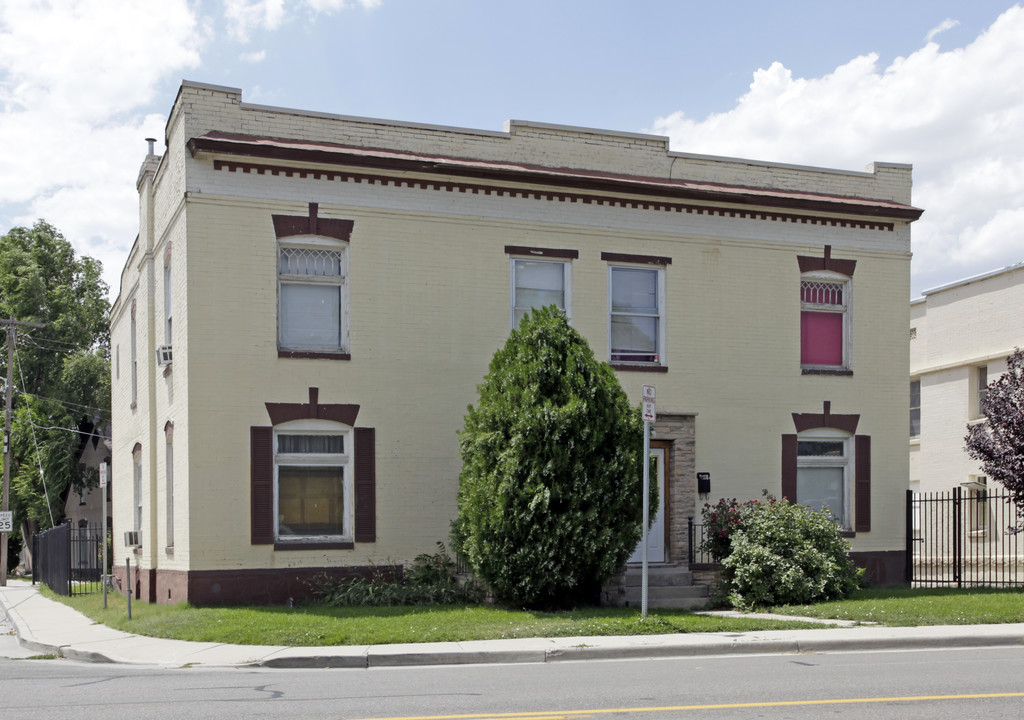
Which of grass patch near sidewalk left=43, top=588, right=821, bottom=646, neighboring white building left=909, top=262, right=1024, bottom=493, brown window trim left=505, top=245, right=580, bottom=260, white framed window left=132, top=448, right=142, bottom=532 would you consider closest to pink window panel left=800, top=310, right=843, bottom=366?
brown window trim left=505, top=245, right=580, bottom=260

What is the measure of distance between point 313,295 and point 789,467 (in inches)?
366

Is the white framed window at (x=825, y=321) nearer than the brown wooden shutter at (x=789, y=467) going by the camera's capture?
No

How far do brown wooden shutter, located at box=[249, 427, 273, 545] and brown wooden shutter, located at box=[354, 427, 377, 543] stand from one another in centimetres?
140

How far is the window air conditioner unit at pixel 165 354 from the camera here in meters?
19.2

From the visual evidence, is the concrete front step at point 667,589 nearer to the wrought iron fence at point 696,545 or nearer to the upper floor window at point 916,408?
the wrought iron fence at point 696,545

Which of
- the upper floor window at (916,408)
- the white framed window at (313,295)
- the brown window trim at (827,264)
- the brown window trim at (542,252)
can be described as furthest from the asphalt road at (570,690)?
the upper floor window at (916,408)

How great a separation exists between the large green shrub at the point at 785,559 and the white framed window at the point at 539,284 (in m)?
4.94

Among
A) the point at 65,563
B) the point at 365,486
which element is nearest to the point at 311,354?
the point at 365,486

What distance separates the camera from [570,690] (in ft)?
33.6

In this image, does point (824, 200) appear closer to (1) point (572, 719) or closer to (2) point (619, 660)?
(2) point (619, 660)

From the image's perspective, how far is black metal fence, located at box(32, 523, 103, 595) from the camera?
1093 inches

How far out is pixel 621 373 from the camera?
19.9 metres

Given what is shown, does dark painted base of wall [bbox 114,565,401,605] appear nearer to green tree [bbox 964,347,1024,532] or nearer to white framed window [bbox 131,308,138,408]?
white framed window [bbox 131,308,138,408]

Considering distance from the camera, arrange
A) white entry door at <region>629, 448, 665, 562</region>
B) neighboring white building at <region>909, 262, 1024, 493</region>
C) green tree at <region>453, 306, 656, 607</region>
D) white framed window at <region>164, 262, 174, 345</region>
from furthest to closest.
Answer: neighboring white building at <region>909, 262, 1024, 493</region>, white framed window at <region>164, 262, 174, 345</region>, white entry door at <region>629, 448, 665, 562</region>, green tree at <region>453, 306, 656, 607</region>
